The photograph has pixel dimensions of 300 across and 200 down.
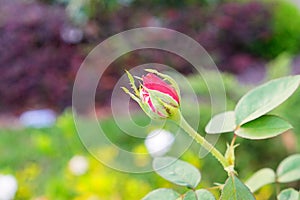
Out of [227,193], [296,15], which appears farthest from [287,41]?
[227,193]

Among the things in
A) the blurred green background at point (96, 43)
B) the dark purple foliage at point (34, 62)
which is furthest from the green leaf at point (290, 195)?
the dark purple foliage at point (34, 62)

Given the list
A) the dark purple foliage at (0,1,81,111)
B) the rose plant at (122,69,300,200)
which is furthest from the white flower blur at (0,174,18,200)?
the dark purple foliage at (0,1,81,111)

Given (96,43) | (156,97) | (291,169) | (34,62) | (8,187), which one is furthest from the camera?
(96,43)

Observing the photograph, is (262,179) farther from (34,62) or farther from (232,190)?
(34,62)

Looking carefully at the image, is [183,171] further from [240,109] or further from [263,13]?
[263,13]

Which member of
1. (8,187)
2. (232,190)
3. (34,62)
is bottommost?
(232,190)

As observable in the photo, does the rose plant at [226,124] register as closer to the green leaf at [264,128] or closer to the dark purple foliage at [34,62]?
the green leaf at [264,128]

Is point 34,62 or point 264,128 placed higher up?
point 34,62

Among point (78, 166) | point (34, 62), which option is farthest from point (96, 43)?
point (78, 166)
